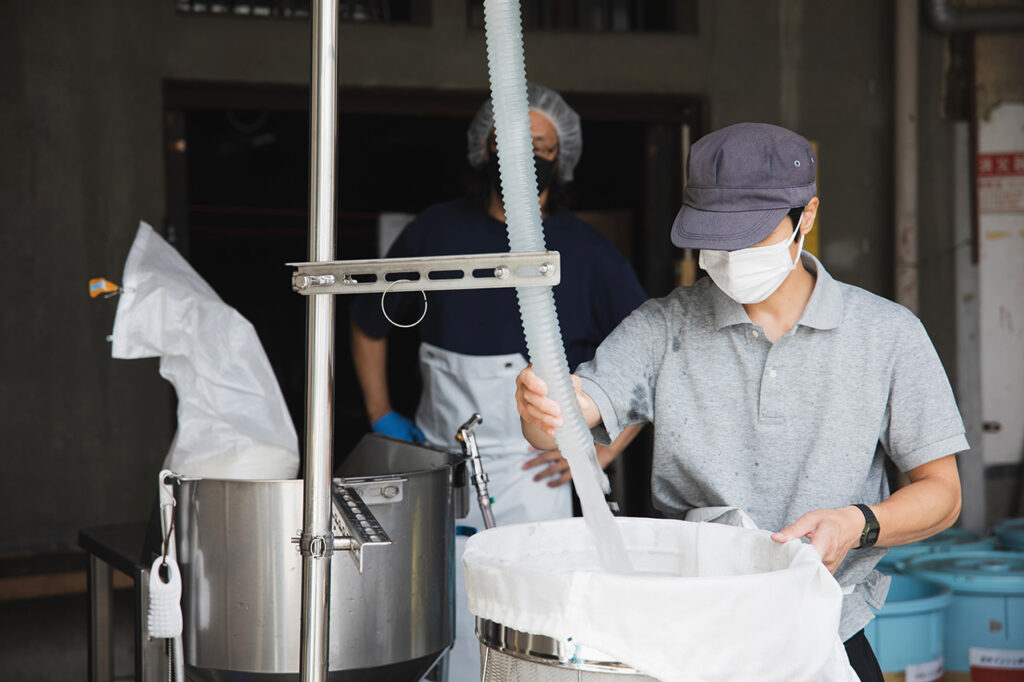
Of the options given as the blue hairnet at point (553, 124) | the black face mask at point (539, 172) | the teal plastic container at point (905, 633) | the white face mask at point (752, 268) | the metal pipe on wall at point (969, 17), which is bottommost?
the teal plastic container at point (905, 633)

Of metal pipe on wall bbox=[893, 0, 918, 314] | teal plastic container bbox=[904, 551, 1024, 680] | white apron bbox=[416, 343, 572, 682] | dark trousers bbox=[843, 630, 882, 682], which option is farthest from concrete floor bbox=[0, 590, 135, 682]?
metal pipe on wall bbox=[893, 0, 918, 314]

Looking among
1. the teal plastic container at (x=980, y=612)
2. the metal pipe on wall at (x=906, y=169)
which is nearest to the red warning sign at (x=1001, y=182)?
the metal pipe on wall at (x=906, y=169)

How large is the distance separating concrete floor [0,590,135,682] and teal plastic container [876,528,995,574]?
2.25 meters

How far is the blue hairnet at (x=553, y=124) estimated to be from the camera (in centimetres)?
243

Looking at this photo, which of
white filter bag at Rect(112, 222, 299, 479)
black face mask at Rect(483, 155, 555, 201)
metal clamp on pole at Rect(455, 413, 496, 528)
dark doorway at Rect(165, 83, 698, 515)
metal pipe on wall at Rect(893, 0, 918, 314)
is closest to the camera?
white filter bag at Rect(112, 222, 299, 479)

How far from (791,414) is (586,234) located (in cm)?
112

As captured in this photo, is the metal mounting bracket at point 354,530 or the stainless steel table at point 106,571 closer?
the metal mounting bracket at point 354,530

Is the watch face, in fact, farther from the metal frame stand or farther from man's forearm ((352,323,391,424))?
man's forearm ((352,323,391,424))

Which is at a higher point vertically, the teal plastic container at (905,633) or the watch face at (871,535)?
the watch face at (871,535)

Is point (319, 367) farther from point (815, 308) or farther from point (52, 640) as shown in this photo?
point (52, 640)

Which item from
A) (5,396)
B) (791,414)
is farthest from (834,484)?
(5,396)

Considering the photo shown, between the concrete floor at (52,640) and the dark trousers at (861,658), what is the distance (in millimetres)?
2475

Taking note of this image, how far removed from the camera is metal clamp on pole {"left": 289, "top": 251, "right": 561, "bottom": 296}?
917 mm

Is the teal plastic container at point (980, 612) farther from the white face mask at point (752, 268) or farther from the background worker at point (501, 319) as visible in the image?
the white face mask at point (752, 268)
